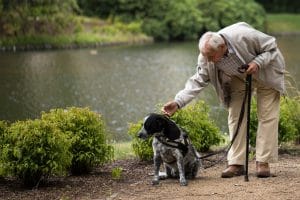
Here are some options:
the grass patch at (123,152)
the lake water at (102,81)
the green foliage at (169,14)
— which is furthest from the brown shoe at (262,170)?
the green foliage at (169,14)

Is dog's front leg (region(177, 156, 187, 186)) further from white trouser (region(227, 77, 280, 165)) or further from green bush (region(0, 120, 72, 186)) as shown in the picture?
green bush (region(0, 120, 72, 186))

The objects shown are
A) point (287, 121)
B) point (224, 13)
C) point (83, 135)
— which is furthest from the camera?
point (224, 13)

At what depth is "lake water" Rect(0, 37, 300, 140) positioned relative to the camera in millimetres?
19703

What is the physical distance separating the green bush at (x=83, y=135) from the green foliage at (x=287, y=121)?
7.89ft

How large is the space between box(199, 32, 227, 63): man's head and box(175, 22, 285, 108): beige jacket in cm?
18

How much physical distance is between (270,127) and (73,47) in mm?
39676

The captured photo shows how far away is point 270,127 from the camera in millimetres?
7254

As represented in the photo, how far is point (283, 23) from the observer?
2655 inches

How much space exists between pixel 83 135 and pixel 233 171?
6.49 feet

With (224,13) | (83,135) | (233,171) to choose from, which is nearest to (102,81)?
(83,135)

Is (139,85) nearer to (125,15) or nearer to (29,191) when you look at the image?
(29,191)

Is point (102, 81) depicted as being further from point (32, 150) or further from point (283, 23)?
point (283, 23)

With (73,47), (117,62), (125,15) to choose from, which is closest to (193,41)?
(125,15)

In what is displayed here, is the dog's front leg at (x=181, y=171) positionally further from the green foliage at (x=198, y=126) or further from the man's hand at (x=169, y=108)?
the green foliage at (x=198, y=126)
